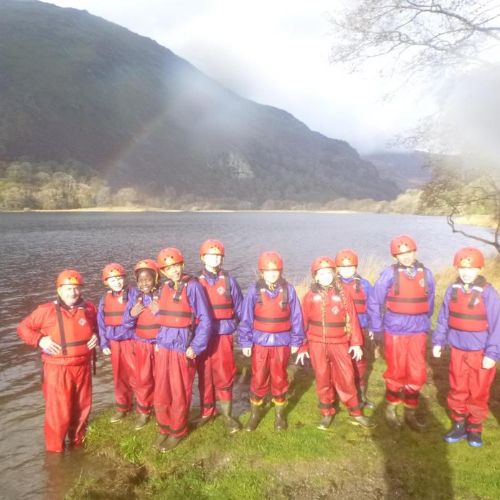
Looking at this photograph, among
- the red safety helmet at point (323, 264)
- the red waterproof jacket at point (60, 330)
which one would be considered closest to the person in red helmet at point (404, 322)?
the red safety helmet at point (323, 264)

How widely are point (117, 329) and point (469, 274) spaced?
5.33m

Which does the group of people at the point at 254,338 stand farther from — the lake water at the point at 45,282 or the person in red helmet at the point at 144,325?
the lake water at the point at 45,282

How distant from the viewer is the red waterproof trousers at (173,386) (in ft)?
20.1

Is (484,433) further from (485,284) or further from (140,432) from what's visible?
→ (140,432)

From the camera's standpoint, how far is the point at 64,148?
179000 millimetres

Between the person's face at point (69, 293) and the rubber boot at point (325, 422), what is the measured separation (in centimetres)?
417

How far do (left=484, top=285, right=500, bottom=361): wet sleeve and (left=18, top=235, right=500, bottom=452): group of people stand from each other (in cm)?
1

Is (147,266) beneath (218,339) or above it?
above

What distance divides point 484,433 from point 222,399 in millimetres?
3946

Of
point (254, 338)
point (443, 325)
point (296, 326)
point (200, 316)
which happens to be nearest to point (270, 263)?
point (296, 326)

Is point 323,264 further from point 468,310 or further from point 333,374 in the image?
point 468,310

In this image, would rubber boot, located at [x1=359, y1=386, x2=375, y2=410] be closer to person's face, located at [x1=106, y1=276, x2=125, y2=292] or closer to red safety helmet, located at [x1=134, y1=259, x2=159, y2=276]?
red safety helmet, located at [x1=134, y1=259, x2=159, y2=276]

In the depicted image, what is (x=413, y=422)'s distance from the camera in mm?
6660

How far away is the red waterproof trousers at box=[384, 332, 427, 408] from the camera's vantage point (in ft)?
21.3
